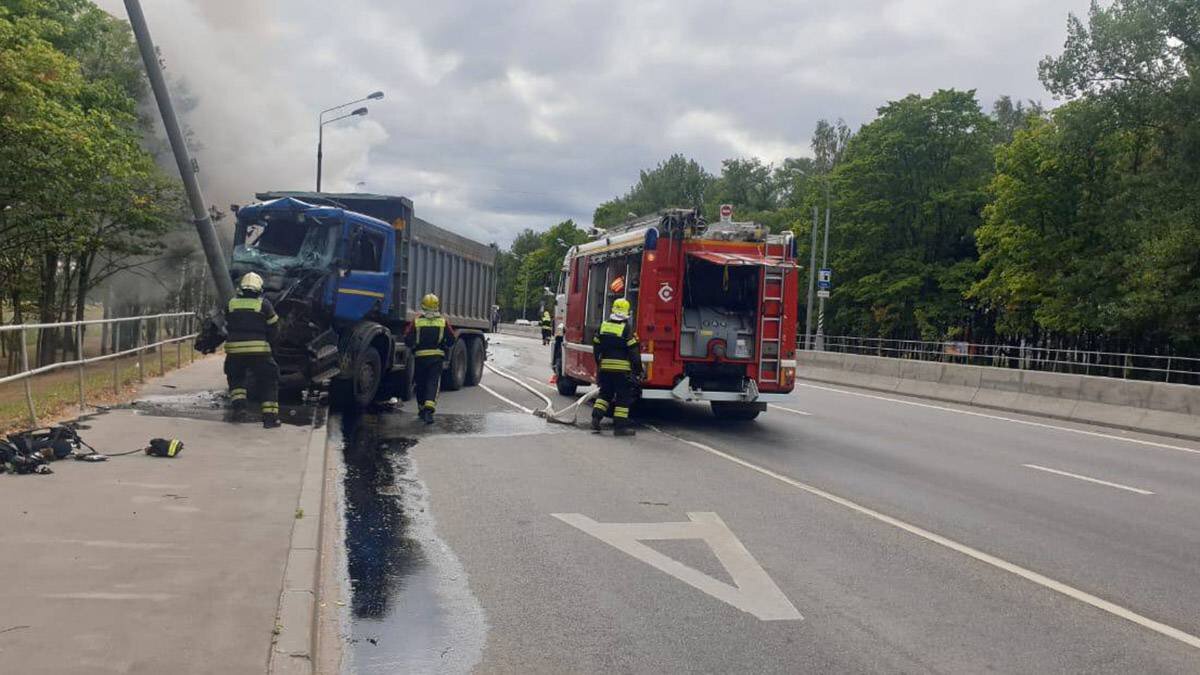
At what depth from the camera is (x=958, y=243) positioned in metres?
50.7

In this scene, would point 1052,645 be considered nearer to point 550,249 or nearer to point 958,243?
point 958,243

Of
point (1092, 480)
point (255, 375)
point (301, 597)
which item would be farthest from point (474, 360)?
point (301, 597)

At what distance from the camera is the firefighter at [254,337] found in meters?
12.0

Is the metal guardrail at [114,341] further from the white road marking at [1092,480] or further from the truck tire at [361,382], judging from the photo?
the white road marking at [1092,480]

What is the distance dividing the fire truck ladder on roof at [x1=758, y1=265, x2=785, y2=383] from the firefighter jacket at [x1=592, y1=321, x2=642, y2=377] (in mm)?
1958

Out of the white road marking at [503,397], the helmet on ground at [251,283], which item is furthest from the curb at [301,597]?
the white road marking at [503,397]

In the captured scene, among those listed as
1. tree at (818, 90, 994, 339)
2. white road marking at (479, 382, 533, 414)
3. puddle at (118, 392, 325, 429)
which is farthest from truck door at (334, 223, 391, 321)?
tree at (818, 90, 994, 339)

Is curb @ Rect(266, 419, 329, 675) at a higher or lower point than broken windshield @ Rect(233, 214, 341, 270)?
lower

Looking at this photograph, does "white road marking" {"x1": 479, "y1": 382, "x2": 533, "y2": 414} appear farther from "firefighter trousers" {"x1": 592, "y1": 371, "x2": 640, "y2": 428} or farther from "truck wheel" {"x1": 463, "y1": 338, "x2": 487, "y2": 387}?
"firefighter trousers" {"x1": 592, "y1": 371, "x2": 640, "y2": 428}

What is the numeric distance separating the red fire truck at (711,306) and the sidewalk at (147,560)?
560cm

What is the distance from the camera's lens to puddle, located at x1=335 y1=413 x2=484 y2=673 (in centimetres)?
485

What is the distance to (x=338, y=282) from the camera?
45.1ft

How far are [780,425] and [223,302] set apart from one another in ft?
26.7

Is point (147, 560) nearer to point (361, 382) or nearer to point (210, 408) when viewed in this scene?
point (210, 408)
